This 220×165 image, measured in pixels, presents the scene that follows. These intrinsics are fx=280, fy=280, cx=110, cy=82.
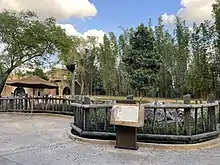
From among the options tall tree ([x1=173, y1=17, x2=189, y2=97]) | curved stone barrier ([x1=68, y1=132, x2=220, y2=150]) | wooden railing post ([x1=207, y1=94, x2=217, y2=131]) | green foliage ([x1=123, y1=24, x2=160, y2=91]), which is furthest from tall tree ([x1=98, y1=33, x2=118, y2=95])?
curved stone barrier ([x1=68, y1=132, x2=220, y2=150])

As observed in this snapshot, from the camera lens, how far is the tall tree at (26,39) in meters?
12.6

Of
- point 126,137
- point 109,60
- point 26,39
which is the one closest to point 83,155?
point 126,137

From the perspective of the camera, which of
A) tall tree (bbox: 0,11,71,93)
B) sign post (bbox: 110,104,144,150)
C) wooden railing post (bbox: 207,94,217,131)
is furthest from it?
tall tree (bbox: 0,11,71,93)

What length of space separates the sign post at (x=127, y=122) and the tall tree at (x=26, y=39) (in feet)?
29.2

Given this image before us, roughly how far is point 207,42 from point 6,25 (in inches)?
451

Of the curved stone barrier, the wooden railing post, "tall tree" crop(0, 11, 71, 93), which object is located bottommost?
the curved stone barrier

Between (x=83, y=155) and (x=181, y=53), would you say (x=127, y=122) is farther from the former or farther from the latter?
(x=181, y=53)

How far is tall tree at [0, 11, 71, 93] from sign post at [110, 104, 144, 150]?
8898 millimetres

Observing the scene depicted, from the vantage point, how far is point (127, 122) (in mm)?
4660

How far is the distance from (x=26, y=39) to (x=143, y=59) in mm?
9854

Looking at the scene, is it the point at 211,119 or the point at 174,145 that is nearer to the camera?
the point at 174,145

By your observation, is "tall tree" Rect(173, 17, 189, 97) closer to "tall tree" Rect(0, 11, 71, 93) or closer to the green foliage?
the green foliage

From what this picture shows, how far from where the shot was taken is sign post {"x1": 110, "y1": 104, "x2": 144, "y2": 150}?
466 centimetres

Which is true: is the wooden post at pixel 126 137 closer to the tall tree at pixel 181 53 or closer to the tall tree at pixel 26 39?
the tall tree at pixel 26 39
